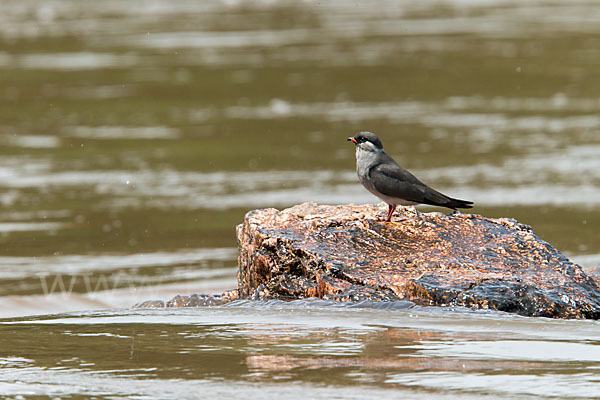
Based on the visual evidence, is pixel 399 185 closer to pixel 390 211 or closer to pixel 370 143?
pixel 390 211

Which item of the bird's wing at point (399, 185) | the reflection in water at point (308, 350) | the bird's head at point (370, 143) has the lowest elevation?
the reflection in water at point (308, 350)

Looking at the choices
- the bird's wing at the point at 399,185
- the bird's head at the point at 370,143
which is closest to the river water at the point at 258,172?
the bird's wing at the point at 399,185

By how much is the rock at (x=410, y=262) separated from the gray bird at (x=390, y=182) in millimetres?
176

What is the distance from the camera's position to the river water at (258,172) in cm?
502

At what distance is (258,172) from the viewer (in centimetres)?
1346

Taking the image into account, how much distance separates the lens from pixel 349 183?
42.3ft

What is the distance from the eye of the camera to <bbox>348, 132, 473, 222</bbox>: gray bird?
22.6ft

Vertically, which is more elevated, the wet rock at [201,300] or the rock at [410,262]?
the rock at [410,262]

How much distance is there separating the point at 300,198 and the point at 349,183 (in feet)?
3.52

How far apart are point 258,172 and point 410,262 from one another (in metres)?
6.92

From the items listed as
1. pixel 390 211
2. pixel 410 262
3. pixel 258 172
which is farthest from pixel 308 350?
pixel 258 172

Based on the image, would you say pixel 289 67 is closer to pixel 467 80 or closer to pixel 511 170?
pixel 467 80

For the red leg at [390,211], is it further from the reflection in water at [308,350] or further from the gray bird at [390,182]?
the reflection in water at [308,350]

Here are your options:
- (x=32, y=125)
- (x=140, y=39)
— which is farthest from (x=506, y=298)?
(x=140, y=39)
